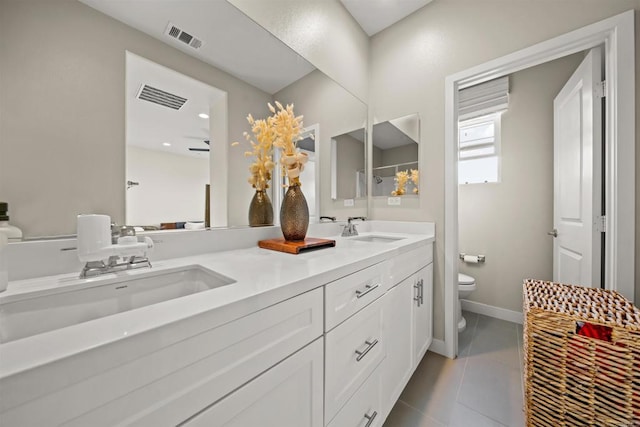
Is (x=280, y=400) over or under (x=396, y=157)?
under

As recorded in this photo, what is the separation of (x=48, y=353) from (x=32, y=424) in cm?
8

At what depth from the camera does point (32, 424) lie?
30 cm

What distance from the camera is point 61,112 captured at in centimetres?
72

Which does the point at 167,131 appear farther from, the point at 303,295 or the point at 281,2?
the point at 281,2

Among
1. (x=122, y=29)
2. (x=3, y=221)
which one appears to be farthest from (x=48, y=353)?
(x=122, y=29)

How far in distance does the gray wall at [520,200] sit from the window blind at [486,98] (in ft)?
0.38

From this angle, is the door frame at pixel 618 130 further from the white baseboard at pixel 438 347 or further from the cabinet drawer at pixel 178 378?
the cabinet drawer at pixel 178 378

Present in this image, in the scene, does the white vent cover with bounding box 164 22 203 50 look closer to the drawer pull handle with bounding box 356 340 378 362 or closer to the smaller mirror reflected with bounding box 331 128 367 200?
the smaller mirror reflected with bounding box 331 128 367 200

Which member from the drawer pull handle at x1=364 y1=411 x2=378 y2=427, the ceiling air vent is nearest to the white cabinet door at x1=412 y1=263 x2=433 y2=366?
the drawer pull handle at x1=364 y1=411 x2=378 y2=427

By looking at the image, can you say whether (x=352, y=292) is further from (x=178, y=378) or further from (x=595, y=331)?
(x=595, y=331)

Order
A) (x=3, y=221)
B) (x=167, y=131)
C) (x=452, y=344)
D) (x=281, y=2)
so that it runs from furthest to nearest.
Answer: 1. (x=452, y=344)
2. (x=281, y=2)
3. (x=167, y=131)
4. (x=3, y=221)

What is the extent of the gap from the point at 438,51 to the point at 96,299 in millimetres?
2349

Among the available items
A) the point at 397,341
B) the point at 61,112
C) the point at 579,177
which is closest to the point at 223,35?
the point at 61,112

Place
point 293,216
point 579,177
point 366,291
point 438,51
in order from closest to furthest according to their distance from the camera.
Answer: point 366,291
point 293,216
point 579,177
point 438,51
